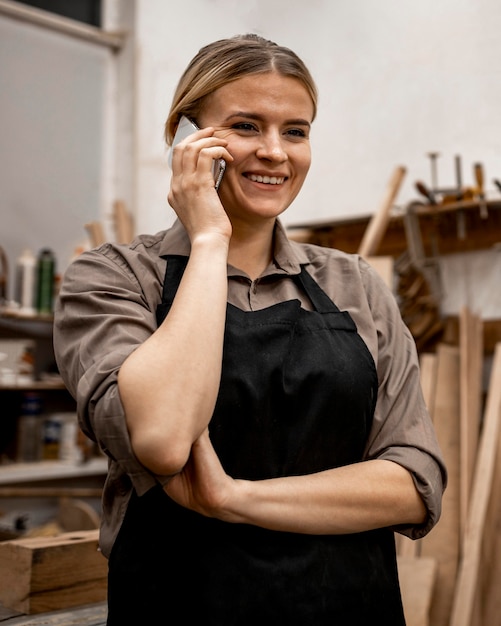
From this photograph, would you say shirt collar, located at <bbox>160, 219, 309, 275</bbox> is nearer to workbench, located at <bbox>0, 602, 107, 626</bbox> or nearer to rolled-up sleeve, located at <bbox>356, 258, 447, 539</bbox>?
rolled-up sleeve, located at <bbox>356, 258, 447, 539</bbox>

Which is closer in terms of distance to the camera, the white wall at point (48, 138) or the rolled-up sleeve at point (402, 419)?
the rolled-up sleeve at point (402, 419)

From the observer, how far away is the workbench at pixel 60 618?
153 cm

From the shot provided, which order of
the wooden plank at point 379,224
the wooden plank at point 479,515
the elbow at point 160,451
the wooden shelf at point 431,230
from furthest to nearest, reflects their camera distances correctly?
1. the wooden shelf at point 431,230
2. the wooden plank at point 379,224
3. the wooden plank at point 479,515
4. the elbow at point 160,451

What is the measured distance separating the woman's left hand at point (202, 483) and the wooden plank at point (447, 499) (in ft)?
7.31

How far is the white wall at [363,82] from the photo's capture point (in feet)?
14.1

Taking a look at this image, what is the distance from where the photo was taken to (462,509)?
3.23 meters

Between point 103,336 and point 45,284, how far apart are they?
→ 3.58 m

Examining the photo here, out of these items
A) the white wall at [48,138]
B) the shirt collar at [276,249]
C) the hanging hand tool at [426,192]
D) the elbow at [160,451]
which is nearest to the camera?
the elbow at [160,451]

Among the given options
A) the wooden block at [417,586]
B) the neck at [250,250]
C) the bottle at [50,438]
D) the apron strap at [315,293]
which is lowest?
the wooden block at [417,586]

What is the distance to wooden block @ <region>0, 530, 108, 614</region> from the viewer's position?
5.23 ft

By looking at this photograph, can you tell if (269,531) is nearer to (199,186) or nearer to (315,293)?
(315,293)

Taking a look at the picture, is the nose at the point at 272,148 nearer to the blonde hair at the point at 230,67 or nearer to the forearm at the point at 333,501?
the blonde hair at the point at 230,67

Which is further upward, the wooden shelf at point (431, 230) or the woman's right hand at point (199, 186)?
the wooden shelf at point (431, 230)

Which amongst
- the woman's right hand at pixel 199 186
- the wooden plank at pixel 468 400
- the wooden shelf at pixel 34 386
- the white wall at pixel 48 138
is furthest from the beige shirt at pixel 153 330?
the white wall at pixel 48 138
